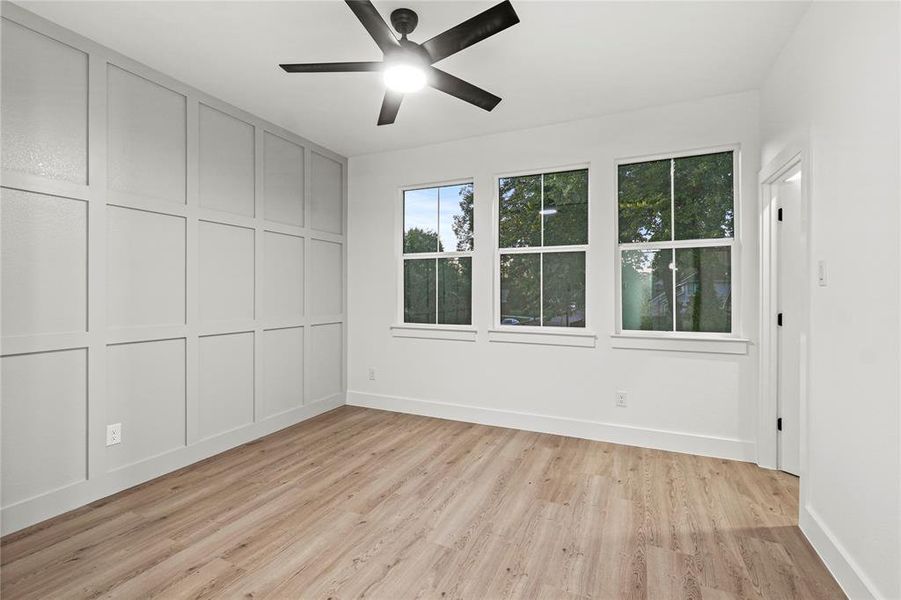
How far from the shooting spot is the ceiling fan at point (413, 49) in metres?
1.94

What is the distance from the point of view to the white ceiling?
2371 millimetres

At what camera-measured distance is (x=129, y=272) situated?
2.84 metres

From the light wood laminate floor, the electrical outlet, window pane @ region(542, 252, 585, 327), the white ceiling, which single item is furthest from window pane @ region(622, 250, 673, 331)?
the electrical outlet

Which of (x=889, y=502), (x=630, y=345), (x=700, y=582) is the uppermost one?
(x=630, y=345)

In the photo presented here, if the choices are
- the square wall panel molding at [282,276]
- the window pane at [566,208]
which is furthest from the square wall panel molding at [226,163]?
the window pane at [566,208]

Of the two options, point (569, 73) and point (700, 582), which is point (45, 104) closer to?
point (569, 73)

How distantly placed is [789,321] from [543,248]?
191cm

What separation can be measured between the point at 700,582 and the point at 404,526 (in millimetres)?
1423

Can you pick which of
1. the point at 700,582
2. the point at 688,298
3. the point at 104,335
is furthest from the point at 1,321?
the point at 688,298

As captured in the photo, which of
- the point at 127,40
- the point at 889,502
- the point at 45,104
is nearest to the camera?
the point at 889,502

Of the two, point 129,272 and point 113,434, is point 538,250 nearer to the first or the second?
point 129,272

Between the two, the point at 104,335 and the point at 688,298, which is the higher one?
the point at 688,298

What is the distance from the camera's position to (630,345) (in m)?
3.67

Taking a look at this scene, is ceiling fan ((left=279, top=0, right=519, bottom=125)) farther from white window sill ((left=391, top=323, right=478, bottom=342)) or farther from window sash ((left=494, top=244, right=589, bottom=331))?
white window sill ((left=391, top=323, right=478, bottom=342))
